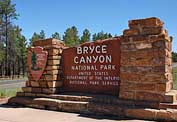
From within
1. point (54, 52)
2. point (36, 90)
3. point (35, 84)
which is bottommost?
point (36, 90)

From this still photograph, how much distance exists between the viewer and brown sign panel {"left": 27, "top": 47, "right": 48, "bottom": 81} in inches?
346

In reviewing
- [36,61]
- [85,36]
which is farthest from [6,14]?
[36,61]

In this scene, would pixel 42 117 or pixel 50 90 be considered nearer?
pixel 42 117

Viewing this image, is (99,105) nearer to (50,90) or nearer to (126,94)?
(126,94)

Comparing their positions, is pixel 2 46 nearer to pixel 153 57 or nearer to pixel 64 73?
pixel 64 73

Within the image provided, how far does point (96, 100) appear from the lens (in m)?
7.32

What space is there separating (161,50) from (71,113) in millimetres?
2807

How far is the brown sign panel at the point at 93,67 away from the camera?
7820 mm

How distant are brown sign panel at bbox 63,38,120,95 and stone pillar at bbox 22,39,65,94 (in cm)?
21

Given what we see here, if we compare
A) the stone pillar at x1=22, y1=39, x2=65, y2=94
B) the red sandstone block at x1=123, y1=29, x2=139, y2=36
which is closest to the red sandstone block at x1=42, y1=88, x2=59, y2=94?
the stone pillar at x1=22, y1=39, x2=65, y2=94

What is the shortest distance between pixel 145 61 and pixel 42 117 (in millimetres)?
2862

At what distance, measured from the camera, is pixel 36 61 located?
895cm

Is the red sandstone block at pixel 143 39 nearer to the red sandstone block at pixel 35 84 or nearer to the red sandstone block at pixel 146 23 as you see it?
the red sandstone block at pixel 146 23

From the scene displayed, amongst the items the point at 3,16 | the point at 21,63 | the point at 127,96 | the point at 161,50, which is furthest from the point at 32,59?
the point at 21,63
